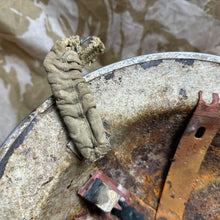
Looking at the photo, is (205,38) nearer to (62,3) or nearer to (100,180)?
(62,3)

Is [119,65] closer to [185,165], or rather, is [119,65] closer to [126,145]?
[126,145]

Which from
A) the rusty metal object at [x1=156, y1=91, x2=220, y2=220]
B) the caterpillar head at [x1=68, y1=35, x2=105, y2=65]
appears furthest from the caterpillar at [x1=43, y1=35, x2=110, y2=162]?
the rusty metal object at [x1=156, y1=91, x2=220, y2=220]

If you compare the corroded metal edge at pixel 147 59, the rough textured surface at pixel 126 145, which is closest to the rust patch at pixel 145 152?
the rough textured surface at pixel 126 145

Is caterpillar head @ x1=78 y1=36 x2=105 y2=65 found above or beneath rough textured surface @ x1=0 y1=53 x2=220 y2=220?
above

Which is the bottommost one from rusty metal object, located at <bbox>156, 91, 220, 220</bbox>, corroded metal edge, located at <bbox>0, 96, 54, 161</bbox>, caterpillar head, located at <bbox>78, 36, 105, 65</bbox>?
rusty metal object, located at <bbox>156, 91, 220, 220</bbox>

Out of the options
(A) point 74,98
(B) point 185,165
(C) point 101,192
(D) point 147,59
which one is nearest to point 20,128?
(A) point 74,98

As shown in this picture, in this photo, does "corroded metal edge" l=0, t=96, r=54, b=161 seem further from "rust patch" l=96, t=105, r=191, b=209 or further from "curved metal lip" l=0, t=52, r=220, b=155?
"rust patch" l=96, t=105, r=191, b=209
